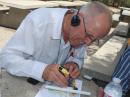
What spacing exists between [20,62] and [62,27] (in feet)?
1.52

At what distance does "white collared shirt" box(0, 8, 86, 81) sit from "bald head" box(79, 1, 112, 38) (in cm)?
26

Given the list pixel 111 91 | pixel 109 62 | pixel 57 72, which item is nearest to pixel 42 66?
pixel 57 72

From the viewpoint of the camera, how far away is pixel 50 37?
2631 mm

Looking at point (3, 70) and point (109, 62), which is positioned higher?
point (3, 70)

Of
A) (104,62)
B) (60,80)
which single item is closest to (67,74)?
(60,80)

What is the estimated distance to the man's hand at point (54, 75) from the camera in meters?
2.42

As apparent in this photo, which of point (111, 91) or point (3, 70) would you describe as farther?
point (3, 70)

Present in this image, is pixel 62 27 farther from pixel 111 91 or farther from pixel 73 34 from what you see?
pixel 111 91

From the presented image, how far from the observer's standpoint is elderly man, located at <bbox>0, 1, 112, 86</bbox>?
2.43m

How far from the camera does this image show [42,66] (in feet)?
8.14

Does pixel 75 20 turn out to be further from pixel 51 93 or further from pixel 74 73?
pixel 51 93

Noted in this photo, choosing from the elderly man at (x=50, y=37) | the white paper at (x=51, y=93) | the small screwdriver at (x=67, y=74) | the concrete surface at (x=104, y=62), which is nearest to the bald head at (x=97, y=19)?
the elderly man at (x=50, y=37)

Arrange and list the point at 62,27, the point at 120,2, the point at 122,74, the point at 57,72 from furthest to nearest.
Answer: the point at 120,2 < the point at 122,74 < the point at 62,27 < the point at 57,72

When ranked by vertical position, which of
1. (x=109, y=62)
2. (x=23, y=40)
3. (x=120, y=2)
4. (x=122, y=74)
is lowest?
(x=120, y=2)
